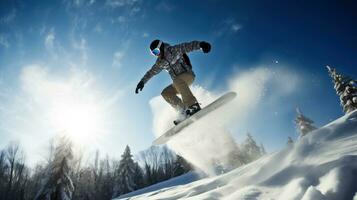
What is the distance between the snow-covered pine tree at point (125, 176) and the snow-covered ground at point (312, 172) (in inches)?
1350

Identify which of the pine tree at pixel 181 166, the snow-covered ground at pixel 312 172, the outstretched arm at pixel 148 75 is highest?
the outstretched arm at pixel 148 75

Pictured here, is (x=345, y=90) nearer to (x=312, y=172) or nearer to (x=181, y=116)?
(x=181, y=116)

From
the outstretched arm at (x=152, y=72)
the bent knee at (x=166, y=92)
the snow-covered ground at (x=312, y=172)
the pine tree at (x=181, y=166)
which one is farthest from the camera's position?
the pine tree at (x=181, y=166)

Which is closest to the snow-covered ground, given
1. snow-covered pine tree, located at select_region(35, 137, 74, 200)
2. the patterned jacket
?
the patterned jacket

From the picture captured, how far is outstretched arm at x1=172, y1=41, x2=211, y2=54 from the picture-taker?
548cm

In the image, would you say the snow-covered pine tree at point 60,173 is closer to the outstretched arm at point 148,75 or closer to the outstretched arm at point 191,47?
the outstretched arm at point 148,75

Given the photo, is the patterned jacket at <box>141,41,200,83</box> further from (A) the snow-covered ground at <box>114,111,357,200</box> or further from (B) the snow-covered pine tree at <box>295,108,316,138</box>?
(B) the snow-covered pine tree at <box>295,108,316,138</box>

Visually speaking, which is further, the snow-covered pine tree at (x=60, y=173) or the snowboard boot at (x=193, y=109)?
the snow-covered pine tree at (x=60, y=173)

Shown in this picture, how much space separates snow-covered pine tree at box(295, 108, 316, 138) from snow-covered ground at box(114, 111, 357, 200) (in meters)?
29.3

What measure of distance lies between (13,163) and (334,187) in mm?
51854

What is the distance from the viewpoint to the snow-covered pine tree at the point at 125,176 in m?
34.2

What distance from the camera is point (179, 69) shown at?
5.89 metres

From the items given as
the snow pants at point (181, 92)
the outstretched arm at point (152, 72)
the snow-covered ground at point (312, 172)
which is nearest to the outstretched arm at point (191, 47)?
the snow pants at point (181, 92)

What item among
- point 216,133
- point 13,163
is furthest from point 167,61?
point 13,163
